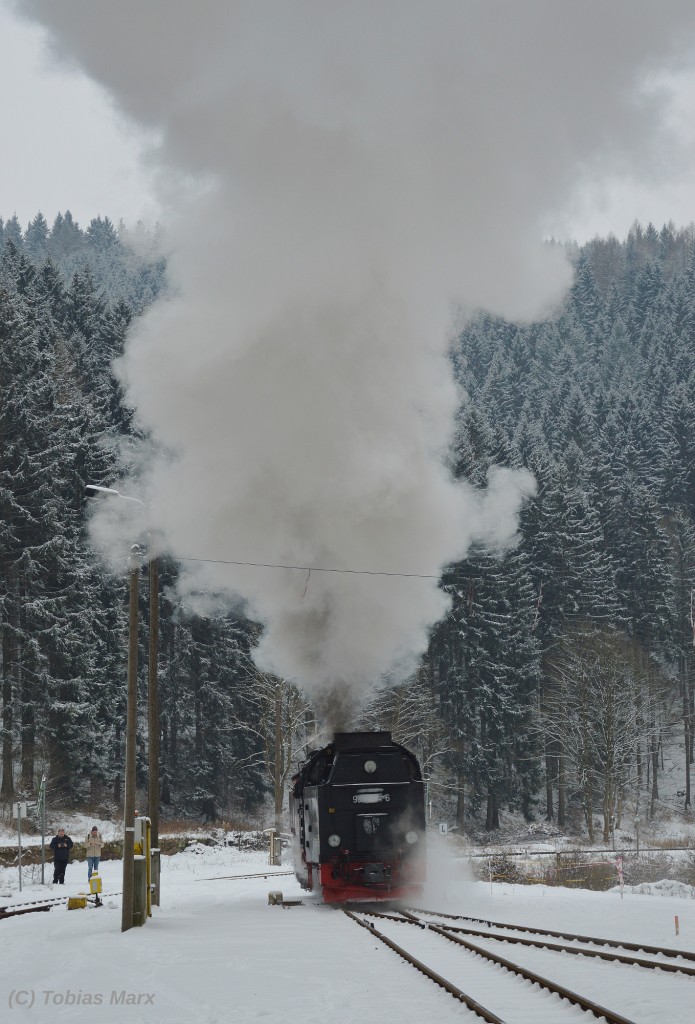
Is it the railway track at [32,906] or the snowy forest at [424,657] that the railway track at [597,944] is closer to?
the railway track at [32,906]

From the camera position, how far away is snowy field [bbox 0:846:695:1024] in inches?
388

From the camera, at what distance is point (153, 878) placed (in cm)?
2255

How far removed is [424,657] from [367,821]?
1609 inches

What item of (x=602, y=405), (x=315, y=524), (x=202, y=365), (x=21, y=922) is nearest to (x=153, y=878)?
(x=21, y=922)

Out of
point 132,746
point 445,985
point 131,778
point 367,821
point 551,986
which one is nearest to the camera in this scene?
point 551,986

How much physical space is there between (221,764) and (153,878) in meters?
35.7

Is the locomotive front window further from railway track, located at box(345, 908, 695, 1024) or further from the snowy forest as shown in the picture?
the snowy forest

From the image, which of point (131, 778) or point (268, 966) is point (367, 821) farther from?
point (268, 966)

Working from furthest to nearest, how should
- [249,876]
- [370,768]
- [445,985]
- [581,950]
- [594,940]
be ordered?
[249,876]
[370,768]
[594,940]
[581,950]
[445,985]

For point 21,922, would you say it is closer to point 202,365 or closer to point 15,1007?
point 15,1007

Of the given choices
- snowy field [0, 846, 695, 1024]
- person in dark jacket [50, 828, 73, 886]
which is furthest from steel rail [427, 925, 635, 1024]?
person in dark jacket [50, 828, 73, 886]

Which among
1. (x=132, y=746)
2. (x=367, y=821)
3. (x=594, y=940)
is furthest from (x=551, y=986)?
(x=367, y=821)

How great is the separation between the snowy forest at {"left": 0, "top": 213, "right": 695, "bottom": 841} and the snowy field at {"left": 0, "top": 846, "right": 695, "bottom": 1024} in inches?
613

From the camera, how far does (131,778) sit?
18.8 meters
